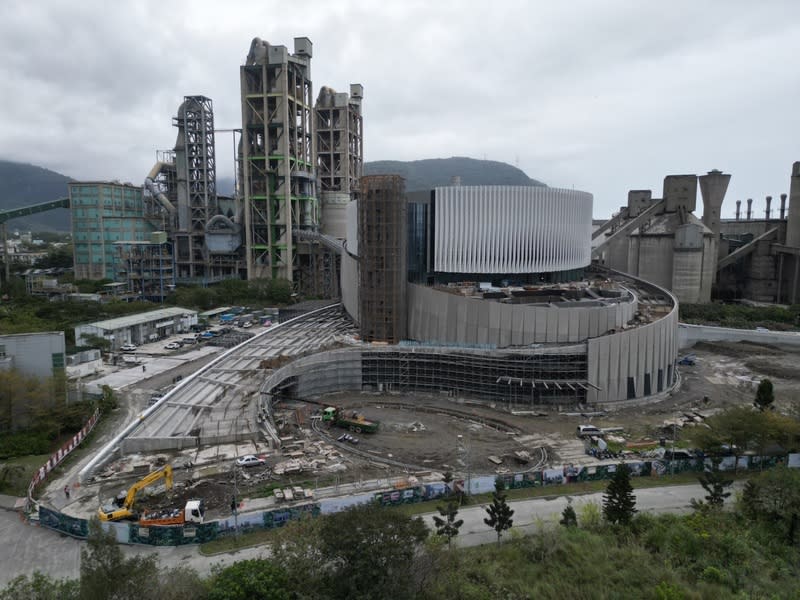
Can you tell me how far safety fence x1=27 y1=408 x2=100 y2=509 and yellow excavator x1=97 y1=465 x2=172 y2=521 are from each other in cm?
460

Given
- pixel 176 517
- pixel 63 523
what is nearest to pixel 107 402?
pixel 63 523

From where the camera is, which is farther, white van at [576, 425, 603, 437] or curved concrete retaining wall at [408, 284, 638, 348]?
curved concrete retaining wall at [408, 284, 638, 348]

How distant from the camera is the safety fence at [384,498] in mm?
25531

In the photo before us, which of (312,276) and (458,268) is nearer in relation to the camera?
(458,268)

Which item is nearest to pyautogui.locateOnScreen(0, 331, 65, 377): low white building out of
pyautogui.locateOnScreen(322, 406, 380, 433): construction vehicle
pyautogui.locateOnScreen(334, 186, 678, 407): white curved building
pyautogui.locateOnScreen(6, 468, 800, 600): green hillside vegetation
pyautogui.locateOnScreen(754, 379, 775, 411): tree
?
pyautogui.locateOnScreen(334, 186, 678, 407): white curved building

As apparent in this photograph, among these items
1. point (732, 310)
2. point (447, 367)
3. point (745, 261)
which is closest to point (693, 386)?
point (447, 367)

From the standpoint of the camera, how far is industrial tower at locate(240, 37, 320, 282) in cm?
9538

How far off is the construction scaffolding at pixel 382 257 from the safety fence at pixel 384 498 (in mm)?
27713

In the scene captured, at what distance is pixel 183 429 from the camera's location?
38.2 metres

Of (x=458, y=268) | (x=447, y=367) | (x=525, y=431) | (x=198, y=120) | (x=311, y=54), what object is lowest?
(x=525, y=431)

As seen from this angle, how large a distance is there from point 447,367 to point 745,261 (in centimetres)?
8376

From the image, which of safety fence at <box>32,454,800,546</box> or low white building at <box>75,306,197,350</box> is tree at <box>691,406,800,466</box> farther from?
low white building at <box>75,306,197,350</box>

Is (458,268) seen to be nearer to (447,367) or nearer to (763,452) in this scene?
(447,367)

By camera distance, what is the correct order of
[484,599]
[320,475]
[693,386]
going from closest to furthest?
[484,599] → [320,475] → [693,386]
